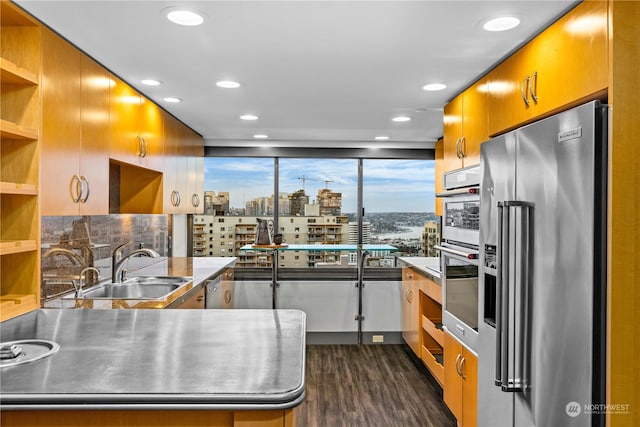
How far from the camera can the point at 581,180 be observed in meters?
1.53

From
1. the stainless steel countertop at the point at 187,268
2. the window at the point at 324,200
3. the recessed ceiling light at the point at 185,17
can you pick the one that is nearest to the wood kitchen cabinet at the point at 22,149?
the recessed ceiling light at the point at 185,17

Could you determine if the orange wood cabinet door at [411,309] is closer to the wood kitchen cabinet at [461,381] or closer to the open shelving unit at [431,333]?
the open shelving unit at [431,333]

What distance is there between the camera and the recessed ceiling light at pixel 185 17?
72.8 inches

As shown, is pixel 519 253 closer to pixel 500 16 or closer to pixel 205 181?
pixel 500 16

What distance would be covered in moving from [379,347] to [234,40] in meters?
3.72

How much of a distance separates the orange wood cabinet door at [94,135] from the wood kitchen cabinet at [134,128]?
4.1 inches

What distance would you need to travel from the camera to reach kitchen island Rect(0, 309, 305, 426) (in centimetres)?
118

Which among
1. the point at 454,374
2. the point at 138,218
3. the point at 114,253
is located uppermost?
the point at 138,218

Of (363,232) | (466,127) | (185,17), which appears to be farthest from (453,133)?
(363,232)

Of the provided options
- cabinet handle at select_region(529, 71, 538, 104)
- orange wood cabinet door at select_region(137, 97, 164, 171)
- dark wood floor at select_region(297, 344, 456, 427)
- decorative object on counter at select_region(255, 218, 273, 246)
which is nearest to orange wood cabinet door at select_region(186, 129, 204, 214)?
decorative object on counter at select_region(255, 218, 273, 246)

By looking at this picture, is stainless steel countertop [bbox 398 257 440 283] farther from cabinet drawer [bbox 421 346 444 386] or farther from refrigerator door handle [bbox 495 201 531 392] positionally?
refrigerator door handle [bbox 495 201 531 392]

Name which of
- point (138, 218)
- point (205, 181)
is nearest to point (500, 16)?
point (138, 218)

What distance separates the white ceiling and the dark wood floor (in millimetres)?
2109

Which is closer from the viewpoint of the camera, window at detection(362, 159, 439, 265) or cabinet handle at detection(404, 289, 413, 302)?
cabinet handle at detection(404, 289, 413, 302)
